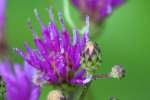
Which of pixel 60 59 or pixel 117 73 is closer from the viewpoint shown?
pixel 117 73

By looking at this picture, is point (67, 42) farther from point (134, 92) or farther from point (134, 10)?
point (134, 10)

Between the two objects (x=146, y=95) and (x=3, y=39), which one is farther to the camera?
(x=146, y=95)

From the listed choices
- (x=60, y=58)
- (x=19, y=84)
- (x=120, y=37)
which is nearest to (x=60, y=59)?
(x=60, y=58)

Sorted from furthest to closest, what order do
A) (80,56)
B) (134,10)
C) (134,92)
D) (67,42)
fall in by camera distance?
(134,10) → (134,92) → (67,42) → (80,56)

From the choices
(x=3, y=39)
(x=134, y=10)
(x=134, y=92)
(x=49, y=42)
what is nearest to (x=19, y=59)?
(x=3, y=39)

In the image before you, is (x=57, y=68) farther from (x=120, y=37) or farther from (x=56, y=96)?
(x=120, y=37)

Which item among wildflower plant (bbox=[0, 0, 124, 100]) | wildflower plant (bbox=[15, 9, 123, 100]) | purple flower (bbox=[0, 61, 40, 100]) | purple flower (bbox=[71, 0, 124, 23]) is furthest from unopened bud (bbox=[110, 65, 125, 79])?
purple flower (bbox=[71, 0, 124, 23])

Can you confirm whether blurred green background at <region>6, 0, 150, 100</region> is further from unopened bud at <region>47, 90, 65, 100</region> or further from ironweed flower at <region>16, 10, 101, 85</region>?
unopened bud at <region>47, 90, 65, 100</region>
